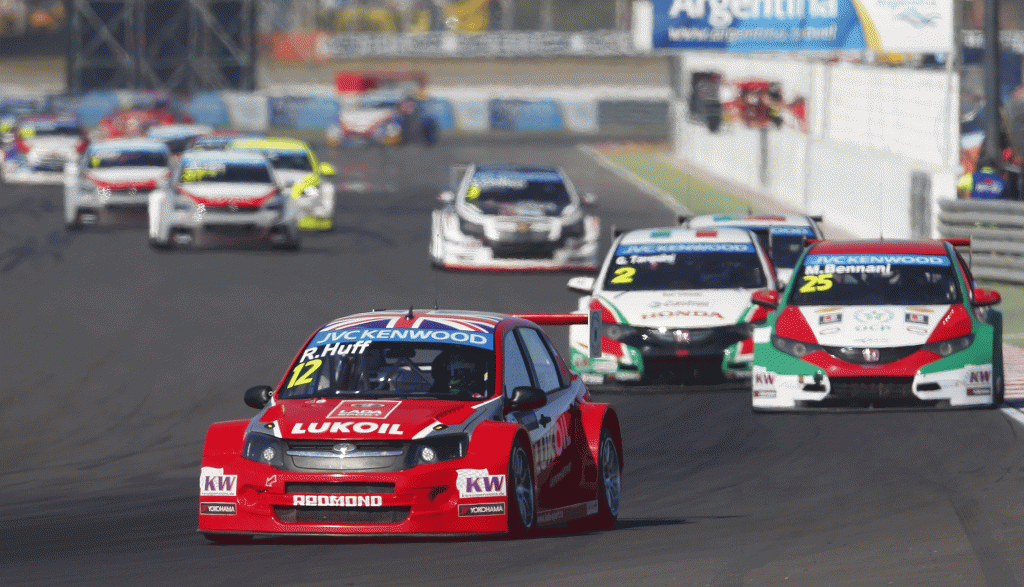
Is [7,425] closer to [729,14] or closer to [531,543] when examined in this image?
[531,543]

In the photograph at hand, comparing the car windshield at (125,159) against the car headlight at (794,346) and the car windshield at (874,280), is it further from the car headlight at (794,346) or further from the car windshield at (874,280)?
the car headlight at (794,346)

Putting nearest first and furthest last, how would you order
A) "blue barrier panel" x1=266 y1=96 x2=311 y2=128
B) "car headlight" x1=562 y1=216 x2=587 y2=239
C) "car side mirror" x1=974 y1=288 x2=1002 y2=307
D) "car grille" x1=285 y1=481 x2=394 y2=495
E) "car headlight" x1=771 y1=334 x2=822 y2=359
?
"car grille" x1=285 y1=481 x2=394 y2=495, "car headlight" x1=771 y1=334 x2=822 y2=359, "car side mirror" x1=974 y1=288 x2=1002 y2=307, "car headlight" x1=562 y1=216 x2=587 y2=239, "blue barrier panel" x1=266 y1=96 x2=311 y2=128

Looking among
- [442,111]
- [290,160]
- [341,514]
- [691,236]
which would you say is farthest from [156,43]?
[341,514]

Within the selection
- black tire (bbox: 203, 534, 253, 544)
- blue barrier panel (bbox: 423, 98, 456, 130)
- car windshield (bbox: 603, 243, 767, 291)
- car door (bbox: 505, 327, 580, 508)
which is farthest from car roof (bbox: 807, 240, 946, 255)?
blue barrier panel (bbox: 423, 98, 456, 130)

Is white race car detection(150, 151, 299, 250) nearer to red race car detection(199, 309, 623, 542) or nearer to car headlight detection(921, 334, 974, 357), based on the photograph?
car headlight detection(921, 334, 974, 357)

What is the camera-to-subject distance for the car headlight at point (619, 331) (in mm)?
14711

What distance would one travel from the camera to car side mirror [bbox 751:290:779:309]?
46.9 ft

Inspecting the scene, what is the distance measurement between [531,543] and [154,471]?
415cm

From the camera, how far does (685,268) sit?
1572 cm

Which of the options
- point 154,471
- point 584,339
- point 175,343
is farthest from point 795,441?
point 175,343

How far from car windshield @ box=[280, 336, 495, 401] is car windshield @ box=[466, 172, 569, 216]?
14279 mm

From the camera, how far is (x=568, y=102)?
270ft

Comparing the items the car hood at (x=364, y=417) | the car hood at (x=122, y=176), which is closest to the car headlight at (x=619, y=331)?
the car hood at (x=364, y=417)

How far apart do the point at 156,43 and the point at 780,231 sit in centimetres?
6487
